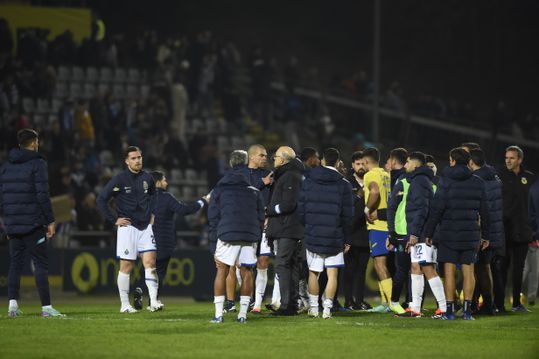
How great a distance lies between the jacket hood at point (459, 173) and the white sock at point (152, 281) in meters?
4.91

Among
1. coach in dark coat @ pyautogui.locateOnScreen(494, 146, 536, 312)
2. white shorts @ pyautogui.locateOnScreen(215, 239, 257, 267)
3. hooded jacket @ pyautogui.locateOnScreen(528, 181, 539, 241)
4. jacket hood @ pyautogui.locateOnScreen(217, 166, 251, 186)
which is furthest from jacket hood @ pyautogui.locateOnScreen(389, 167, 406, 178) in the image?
white shorts @ pyautogui.locateOnScreen(215, 239, 257, 267)

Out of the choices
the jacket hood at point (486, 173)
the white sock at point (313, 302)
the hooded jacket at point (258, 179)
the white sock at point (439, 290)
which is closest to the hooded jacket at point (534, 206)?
the jacket hood at point (486, 173)

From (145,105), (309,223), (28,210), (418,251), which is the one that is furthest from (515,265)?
(145,105)

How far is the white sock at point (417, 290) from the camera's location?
1689 cm

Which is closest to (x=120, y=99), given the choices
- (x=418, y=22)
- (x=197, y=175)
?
(x=197, y=175)

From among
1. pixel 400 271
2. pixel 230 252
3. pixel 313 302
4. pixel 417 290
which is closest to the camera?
pixel 230 252

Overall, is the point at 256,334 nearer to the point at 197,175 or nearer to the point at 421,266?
the point at 421,266

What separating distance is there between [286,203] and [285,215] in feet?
0.93

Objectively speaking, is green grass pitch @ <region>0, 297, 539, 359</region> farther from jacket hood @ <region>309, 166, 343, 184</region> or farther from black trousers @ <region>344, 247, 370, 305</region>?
jacket hood @ <region>309, 166, 343, 184</region>

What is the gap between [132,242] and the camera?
17250 millimetres

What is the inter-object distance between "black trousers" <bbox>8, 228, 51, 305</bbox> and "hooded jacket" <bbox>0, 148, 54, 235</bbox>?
14cm

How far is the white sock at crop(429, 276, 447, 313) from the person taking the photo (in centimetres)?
1642

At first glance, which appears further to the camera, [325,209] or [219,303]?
[325,209]

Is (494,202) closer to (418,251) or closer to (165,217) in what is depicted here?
(418,251)
